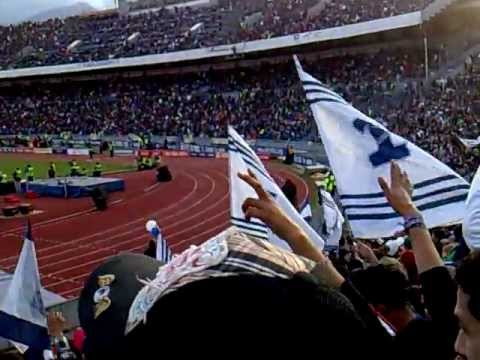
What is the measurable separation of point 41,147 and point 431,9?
26107 millimetres

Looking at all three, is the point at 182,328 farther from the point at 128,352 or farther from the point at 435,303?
the point at 435,303

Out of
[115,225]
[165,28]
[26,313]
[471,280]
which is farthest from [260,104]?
[471,280]

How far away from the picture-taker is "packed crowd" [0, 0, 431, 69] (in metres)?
41.1

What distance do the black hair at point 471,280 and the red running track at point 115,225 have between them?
11826 millimetres

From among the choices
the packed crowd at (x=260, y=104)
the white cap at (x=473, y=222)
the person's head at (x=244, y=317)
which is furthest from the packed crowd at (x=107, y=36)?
the person's head at (x=244, y=317)

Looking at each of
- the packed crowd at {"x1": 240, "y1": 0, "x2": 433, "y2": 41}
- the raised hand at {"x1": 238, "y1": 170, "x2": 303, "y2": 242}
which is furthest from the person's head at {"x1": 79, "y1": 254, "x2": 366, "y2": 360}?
the packed crowd at {"x1": 240, "y1": 0, "x2": 433, "y2": 41}

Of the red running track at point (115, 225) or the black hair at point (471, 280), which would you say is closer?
the black hair at point (471, 280)

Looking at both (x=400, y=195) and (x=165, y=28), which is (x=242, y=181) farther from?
(x=165, y=28)

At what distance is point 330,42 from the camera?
133ft

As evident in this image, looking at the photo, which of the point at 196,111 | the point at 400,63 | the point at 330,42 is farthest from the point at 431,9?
the point at 196,111

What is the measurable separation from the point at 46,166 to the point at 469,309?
36732mm

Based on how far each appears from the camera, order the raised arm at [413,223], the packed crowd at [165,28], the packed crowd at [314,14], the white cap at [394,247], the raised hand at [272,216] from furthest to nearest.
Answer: the packed crowd at [165,28], the packed crowd at [314,14], the white cap at [394,247], the raised arm at [413,223], the raised hand at [272,216]

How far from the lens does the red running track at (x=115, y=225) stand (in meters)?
15.4

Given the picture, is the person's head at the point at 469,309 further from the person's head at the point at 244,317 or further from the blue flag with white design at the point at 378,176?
the blue flag with white design at the point at 378,176
